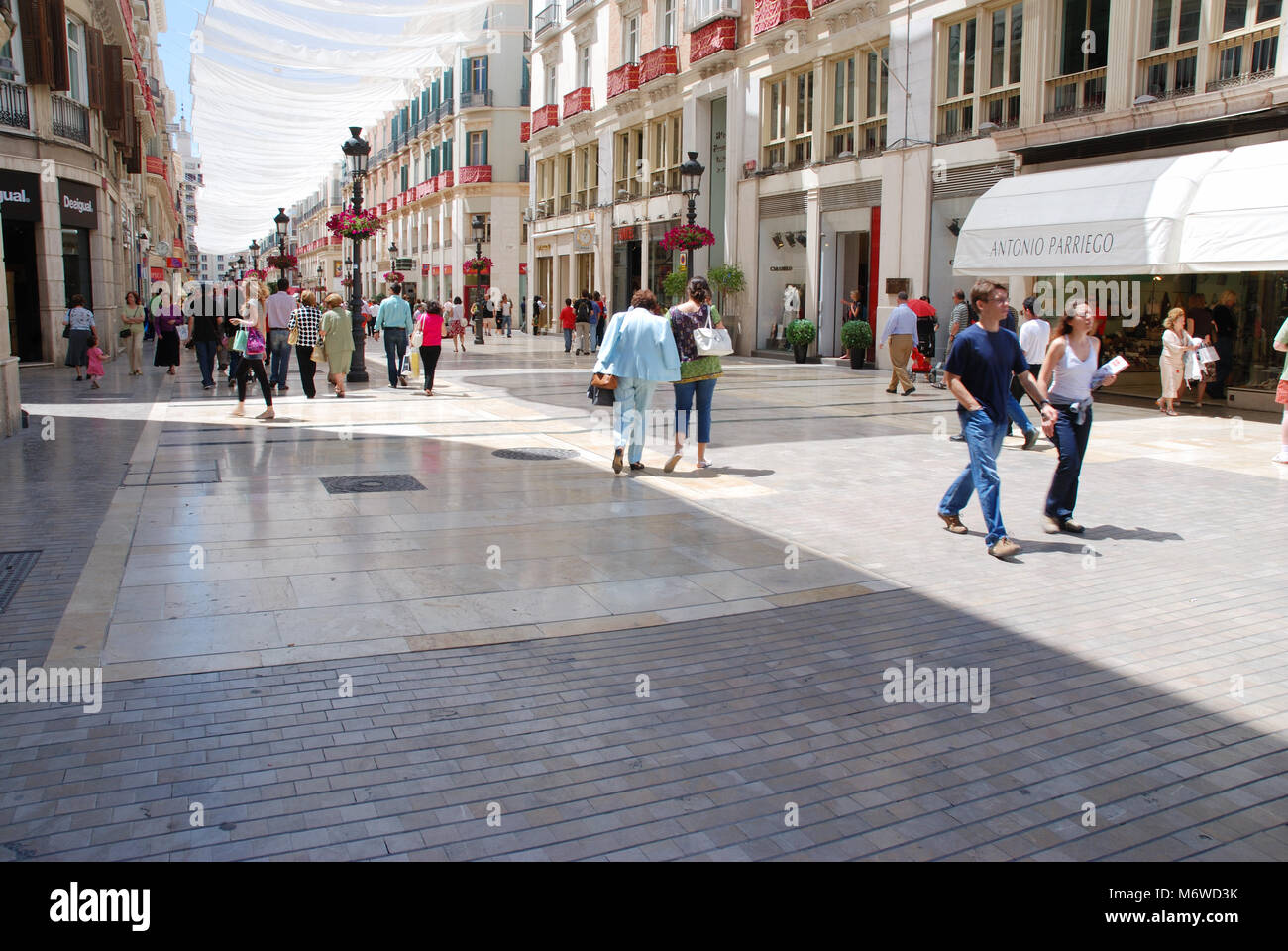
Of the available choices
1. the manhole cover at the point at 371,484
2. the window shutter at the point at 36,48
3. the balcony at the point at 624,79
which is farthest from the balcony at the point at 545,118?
the manhole cover at the point at 371,484

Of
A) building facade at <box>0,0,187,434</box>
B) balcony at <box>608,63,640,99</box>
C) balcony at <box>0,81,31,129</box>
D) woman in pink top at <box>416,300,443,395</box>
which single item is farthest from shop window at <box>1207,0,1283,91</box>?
balcony at <box>0,81,31,129</box>

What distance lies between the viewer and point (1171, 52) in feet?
57.7

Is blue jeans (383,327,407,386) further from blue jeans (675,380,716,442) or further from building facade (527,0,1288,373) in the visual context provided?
building facade (527,0,1288,373)

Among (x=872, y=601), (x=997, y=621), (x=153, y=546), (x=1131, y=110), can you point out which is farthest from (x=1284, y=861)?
(x=1131, y=110)

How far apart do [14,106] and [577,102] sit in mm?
22210

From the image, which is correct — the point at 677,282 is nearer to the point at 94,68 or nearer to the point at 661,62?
the point at 661,62

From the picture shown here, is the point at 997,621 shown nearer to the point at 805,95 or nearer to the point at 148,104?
the point at 805,95

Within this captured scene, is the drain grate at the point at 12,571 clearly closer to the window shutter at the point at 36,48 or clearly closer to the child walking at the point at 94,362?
the child walking at the point at 94,362

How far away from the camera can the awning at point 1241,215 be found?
14281 millimetres

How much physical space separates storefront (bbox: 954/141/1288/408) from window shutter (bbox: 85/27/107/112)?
2088 cm

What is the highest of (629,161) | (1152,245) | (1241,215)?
(629,161)

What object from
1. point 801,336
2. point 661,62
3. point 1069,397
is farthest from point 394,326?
point 661,62

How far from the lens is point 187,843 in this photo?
10.9 ft

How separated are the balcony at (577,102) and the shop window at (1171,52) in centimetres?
2556
